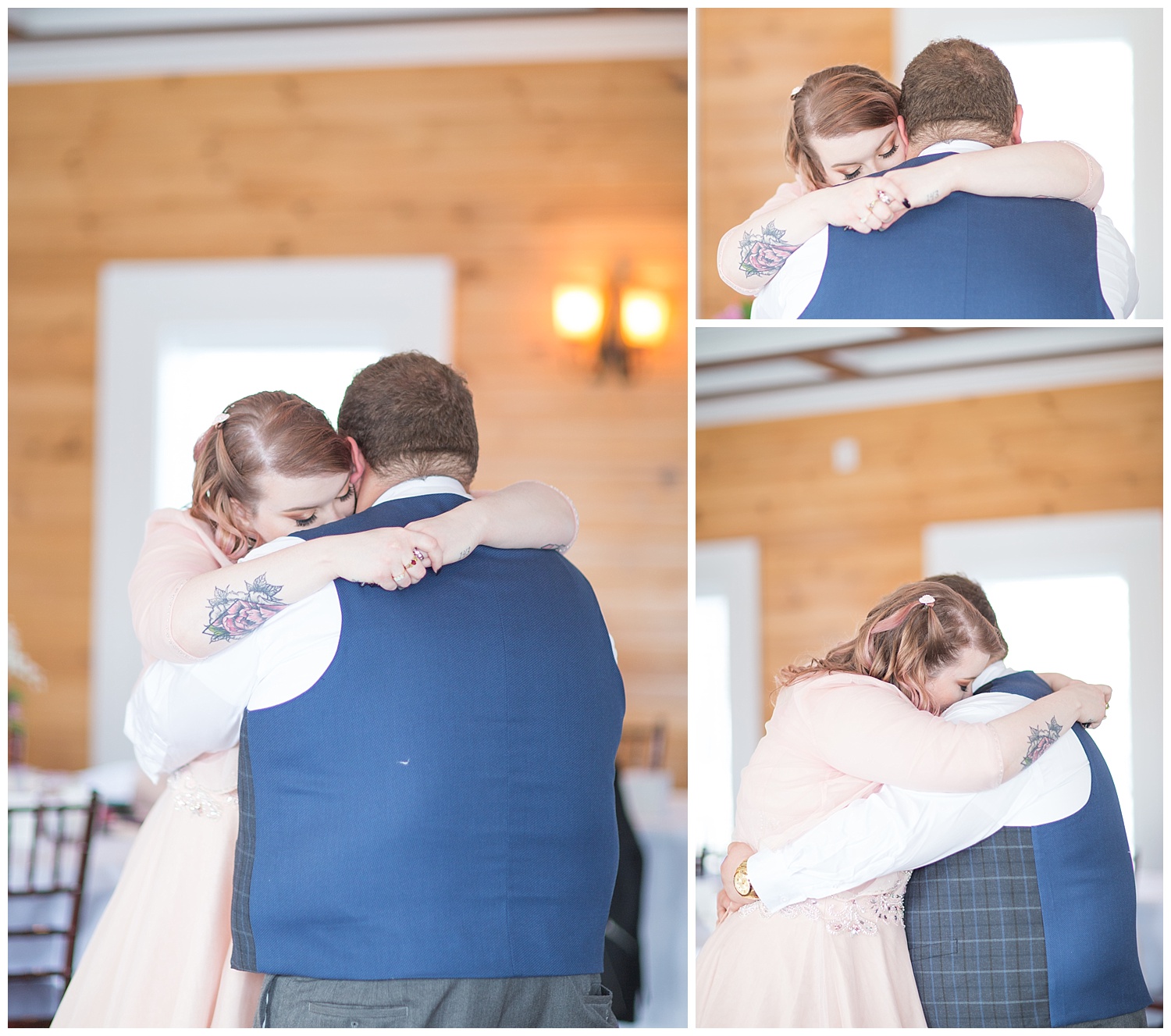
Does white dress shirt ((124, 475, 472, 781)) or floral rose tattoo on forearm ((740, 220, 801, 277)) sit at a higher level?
floral rose tattoo on forearm ((740, 220, 801, 277))

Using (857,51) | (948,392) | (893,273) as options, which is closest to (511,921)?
(893,273)

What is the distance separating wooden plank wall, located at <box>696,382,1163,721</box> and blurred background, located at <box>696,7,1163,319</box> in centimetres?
112

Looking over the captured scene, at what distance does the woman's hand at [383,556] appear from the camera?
4.22 feet

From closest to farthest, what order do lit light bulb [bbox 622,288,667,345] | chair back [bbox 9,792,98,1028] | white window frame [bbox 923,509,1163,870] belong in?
chair back [bbox 9,792,98,1028] → lit light bulb [bbox 622,288,667,345] → white window frame [bbox 923,509,1163,870]

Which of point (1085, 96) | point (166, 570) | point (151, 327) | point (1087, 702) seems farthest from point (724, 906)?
point (151, 327)

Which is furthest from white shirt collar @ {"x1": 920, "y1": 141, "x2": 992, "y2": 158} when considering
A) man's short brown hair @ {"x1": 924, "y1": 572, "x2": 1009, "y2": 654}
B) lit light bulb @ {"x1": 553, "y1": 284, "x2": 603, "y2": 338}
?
lit light bulb @ {"x1": 553, "y1": 284, "x2": 603, "y2": 338}

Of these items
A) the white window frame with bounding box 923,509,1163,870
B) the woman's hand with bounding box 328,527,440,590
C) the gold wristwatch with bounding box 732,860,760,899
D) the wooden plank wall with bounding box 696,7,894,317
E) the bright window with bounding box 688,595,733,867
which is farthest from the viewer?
the bright window with bounding box 688,595,733,867

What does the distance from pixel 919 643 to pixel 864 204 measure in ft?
1.86

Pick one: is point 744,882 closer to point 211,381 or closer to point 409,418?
point 409,418

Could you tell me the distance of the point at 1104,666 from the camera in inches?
192

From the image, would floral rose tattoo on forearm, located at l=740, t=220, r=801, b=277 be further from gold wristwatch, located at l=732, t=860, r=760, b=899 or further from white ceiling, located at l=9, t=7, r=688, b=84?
white ceiling, located at l=9, t=7, r=688, b=84

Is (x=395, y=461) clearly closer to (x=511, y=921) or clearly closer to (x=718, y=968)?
(x=511, y=921)

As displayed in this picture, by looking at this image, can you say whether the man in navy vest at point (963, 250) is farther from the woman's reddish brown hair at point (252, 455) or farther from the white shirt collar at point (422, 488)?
the woman's reddish brown hair at point (252, 455)

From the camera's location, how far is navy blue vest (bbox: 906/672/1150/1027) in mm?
1396
